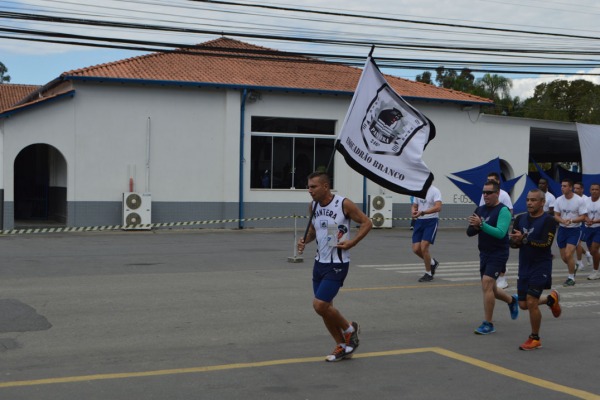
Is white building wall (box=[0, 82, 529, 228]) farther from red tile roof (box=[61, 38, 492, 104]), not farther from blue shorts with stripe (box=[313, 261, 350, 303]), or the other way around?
blue shorts with stripe (box=[313, 261, 350, 303])

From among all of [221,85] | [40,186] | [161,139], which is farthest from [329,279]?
[40,186]

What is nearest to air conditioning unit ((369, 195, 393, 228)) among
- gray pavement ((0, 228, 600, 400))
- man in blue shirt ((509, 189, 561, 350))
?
gray pavement ((0, 228, 600, 400))

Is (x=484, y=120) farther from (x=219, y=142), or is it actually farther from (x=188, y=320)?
(x=188, y=320)

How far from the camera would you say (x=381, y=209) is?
2786cm

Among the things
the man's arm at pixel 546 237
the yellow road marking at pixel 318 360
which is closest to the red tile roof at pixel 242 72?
the man's arm at pixel 546 237

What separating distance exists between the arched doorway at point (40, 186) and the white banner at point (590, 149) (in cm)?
1716

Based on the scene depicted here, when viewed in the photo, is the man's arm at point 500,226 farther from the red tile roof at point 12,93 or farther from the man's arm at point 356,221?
the red tile roof at point 12,93

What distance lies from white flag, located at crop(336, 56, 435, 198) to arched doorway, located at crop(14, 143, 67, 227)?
19209mm

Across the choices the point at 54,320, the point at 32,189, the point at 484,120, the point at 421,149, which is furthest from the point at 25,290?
the point at 484,120

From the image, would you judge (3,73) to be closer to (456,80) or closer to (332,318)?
(456,80)

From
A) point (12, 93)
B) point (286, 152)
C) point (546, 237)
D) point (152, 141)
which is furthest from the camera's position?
point (12, 93)

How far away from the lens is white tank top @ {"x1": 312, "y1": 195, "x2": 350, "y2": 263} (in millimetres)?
7199

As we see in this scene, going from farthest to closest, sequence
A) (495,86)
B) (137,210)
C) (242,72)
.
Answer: (495,86), (242,72), (137,210)

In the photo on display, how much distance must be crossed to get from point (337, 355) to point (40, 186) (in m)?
24.6
